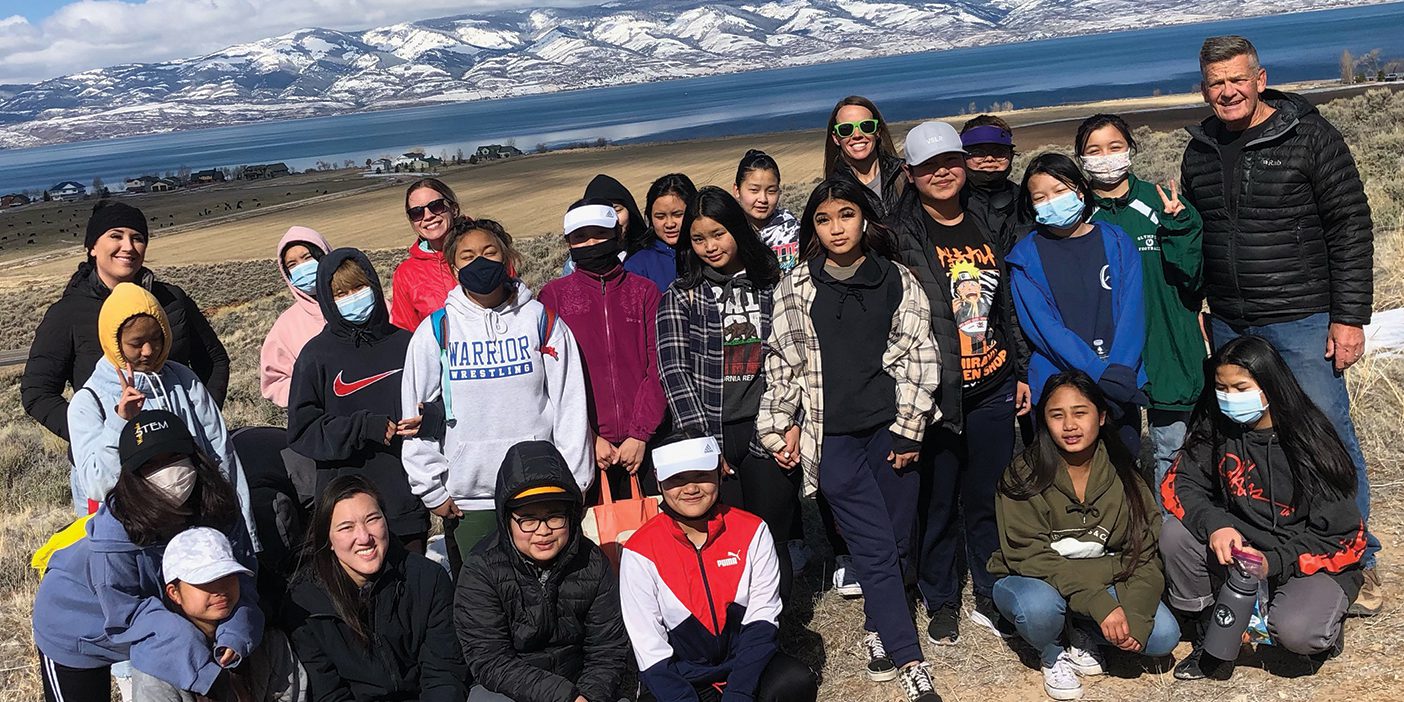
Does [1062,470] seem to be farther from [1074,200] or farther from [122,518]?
[122,518]

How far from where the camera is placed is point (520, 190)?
3938 centimetres

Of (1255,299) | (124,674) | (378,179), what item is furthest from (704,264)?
(378,179)

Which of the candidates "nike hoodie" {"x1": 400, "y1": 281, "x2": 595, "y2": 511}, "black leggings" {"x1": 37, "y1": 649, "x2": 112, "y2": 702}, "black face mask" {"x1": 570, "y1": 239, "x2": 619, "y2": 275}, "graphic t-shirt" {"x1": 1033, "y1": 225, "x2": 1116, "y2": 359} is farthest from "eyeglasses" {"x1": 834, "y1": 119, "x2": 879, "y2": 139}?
"black leggings" {"x1": 37, "y1": 649, "x2": 112, "y2": 702}

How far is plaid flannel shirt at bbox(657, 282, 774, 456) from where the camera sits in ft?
14.2

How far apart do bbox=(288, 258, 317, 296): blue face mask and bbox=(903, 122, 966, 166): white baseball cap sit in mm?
2793

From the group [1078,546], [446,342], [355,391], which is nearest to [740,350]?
[446,342]

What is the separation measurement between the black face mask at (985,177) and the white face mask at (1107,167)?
1.13ft

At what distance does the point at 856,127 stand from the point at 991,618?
224cm

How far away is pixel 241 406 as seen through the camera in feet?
36.1

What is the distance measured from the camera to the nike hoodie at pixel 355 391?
4293 millimetres

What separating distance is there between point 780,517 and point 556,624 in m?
1.13

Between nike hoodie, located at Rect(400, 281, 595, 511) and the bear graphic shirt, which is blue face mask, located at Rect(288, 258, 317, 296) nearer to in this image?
nike hoodie, located at Rect(400, 281, 595, 511)

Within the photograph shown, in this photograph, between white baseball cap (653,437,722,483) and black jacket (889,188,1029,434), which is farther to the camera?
black jacket (889,188,1029,434)

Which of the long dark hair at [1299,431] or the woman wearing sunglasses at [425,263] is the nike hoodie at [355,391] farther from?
the long dark hair at [1299,431]
